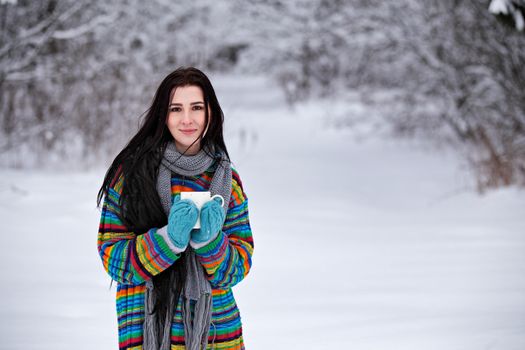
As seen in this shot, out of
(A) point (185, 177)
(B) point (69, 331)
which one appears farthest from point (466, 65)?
(A) point (185, 177)

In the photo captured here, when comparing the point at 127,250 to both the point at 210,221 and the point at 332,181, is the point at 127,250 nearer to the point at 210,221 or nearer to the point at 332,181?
the point at 210,221

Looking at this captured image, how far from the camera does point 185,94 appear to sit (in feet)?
5.95

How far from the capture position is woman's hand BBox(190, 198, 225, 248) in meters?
1.61

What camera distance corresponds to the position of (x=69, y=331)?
3398 millimetres

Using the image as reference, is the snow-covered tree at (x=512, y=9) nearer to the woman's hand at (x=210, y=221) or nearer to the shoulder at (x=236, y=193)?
the shoulder at (x=236, y=193)

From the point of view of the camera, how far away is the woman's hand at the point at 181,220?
5.19 ft

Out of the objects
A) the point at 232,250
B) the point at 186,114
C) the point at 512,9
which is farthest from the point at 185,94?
the point at 512,9

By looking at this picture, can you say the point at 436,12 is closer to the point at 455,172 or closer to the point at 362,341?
the point at 455,172

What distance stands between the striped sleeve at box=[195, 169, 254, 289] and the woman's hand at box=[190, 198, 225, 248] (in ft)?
0.16

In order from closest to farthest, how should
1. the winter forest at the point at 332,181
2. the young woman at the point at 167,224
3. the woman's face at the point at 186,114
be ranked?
1. the young woman at the point at 167,224
2. the woman's face at the point at 186,114
3. the winter forest at the point at 332,181

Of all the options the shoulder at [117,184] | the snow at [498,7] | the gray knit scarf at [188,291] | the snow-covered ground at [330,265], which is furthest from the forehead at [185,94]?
the snow at [498,7]

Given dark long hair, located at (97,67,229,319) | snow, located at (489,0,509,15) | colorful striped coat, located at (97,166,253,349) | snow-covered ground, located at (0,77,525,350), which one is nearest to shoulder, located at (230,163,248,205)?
colorful striped coat, located at (97,166,253,349)

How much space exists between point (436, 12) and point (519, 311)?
7.50 metres

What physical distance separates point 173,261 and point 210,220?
17 cm
